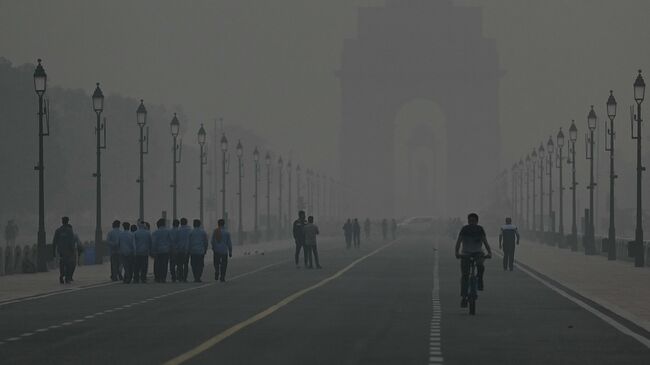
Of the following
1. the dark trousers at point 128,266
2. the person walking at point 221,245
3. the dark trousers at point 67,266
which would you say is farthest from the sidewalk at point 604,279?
the dark trousers at point 67,266

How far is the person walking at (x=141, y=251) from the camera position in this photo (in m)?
44.3

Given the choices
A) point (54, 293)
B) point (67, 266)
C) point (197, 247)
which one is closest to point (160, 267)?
point (197, 247)

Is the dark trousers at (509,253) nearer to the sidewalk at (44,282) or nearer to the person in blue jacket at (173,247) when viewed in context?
the sidewalk at (44,282)

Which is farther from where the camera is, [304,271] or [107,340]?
[304,271]

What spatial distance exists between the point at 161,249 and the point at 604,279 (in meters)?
11.4

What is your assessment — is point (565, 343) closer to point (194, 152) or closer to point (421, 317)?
point (421, 317)

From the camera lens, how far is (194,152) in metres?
192

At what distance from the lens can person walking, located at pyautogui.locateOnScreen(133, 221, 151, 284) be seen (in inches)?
1746

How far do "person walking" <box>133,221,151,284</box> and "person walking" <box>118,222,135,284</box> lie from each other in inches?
4.3

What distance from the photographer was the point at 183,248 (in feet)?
147

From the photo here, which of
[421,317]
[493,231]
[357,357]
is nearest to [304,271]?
[421,317]

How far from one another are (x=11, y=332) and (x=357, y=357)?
6494 millimetres

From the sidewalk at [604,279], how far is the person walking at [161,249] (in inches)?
392

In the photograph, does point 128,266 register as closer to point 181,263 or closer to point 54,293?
point 181,263
